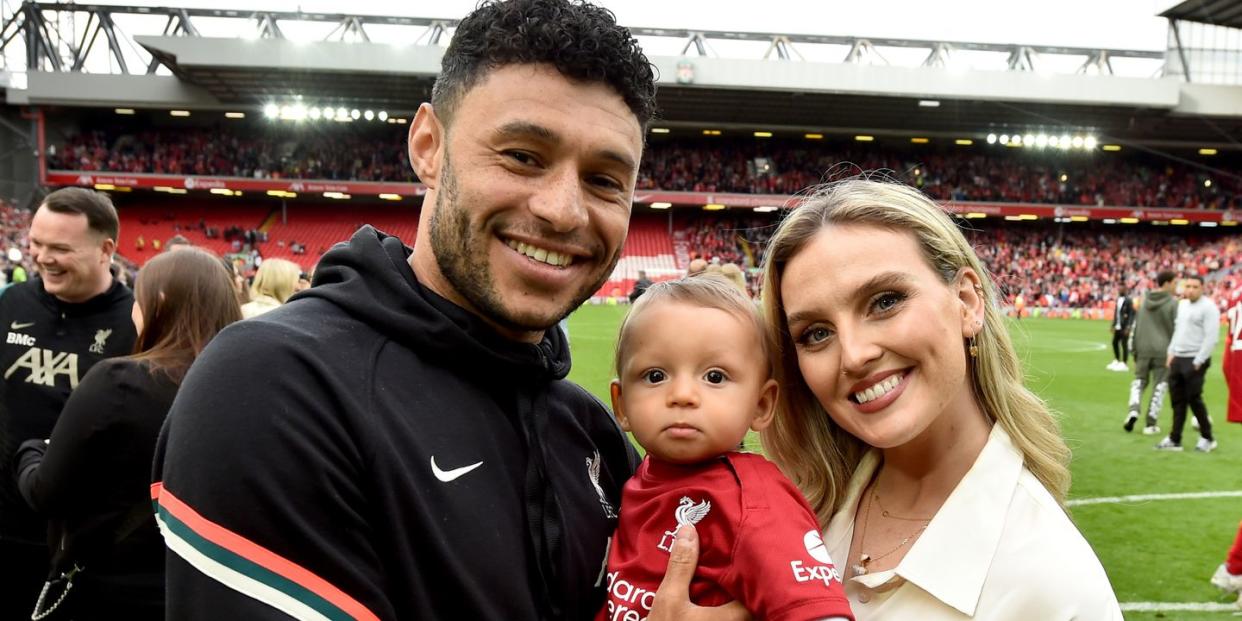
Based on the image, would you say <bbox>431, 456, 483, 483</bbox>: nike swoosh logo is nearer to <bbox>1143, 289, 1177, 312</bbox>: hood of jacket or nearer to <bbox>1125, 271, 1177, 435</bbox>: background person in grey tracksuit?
<bbox>1125, 271, 1177, 435</bbox>: background person in grey tracksuit

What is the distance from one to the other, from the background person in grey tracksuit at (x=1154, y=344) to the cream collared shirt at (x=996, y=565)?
11.5 m

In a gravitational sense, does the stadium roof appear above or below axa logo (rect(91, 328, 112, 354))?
above

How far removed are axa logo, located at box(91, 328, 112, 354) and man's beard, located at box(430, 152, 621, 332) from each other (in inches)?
127

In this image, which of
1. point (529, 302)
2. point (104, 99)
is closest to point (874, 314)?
point (529, 302)

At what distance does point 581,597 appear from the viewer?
1881 millimetres

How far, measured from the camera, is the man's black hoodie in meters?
1.33

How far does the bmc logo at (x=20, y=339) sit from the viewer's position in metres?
4.11

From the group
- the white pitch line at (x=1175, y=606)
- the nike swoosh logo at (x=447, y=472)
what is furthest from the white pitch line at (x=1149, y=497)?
the nike swoosh logo at (x=447, y=472)

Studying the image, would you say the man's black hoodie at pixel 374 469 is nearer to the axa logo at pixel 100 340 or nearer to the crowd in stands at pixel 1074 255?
the axa logo at pixel 100 340

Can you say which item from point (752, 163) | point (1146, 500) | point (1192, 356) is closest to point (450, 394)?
point (1146, 500)

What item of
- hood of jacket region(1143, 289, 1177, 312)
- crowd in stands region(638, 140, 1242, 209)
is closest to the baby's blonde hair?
hood of jacket region(1143, 289, 1177, 312)

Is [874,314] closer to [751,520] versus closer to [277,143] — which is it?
[751,520]

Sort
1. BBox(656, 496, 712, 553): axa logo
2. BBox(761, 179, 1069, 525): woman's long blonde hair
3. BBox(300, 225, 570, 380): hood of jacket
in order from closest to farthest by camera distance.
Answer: BBox(300, 225, 570, 380): hood of jacket → BBox(656, 496, 712, 553): axa logo → BBox(761, 179, 1069, 525): woman's long blonde hair

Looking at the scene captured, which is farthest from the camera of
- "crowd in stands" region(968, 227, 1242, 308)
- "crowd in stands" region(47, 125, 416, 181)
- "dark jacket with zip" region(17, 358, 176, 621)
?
"crowd in stands" region(47, 125, 416, 181)
